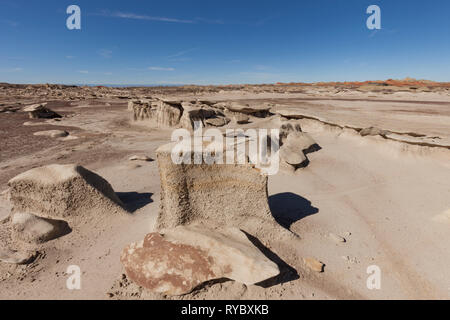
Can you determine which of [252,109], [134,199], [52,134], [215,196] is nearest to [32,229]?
[134,199]

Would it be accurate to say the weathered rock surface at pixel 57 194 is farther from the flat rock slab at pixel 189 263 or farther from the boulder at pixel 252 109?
the boulder at pixel 252 109

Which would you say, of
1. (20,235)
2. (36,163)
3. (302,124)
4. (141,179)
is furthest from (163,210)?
(302,124)

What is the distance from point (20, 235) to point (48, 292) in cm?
139

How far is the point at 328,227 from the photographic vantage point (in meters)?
4.16

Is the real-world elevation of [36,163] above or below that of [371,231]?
above

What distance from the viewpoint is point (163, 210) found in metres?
3.61

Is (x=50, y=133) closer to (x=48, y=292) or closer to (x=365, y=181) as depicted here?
(x=48, y=292)

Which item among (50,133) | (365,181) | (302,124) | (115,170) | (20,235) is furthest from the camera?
(50,133)

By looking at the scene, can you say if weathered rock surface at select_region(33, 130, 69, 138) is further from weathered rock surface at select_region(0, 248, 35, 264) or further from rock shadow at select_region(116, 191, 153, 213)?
weathered rock surface at select_region(0, 248, 35, 264)

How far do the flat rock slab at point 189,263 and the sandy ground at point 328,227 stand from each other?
19cm

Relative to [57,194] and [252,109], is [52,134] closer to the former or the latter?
[57,194]

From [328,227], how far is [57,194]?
4894mm

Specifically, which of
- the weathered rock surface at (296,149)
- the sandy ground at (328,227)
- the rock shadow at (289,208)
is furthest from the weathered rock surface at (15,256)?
the weathered rock surface at (296,149)

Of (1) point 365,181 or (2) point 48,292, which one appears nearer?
(2) point 48,292
